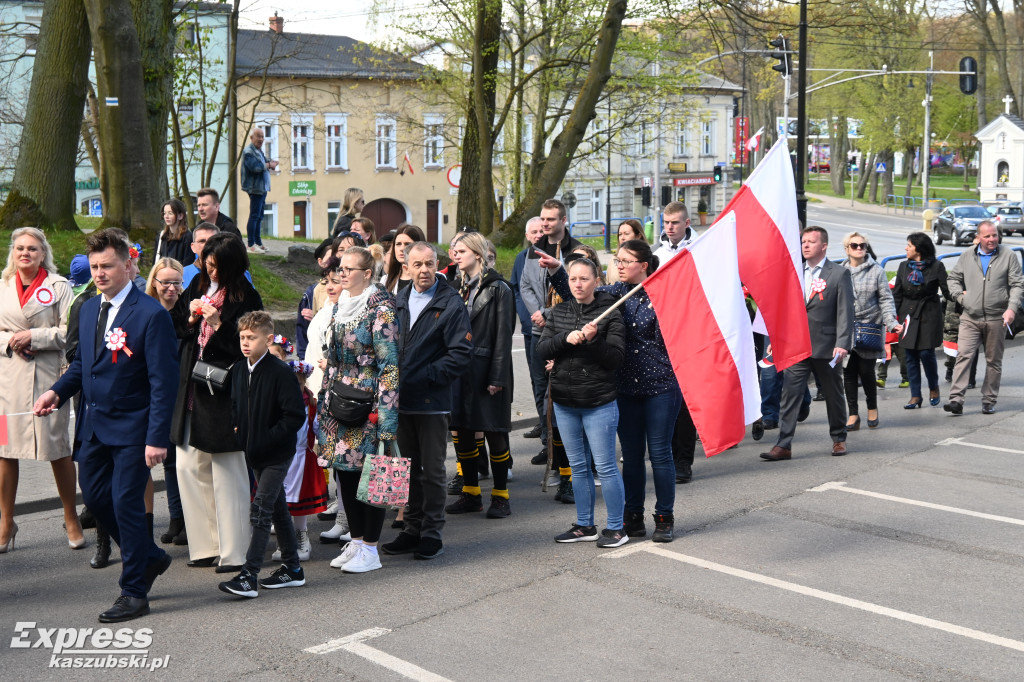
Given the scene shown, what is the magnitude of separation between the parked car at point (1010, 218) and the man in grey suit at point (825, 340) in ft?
155

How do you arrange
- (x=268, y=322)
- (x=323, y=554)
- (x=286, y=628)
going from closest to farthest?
(x=286, y=628) < (x=268, y=322) < (x=323, y=554)

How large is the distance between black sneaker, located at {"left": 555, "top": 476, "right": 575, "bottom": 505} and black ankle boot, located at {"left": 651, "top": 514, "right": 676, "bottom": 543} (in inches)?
46.0

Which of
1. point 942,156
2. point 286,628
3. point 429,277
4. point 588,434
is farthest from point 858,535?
point 942,156

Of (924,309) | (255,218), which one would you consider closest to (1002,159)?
(255,218)

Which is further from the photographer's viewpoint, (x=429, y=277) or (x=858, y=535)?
(x=858, y=535)

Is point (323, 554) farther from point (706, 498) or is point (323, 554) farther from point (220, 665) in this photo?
point (706, 498)

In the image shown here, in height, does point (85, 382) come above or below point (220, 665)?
above

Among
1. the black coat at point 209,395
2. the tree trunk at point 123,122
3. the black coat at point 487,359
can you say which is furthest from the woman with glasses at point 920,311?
the tree trunk at point 123,122

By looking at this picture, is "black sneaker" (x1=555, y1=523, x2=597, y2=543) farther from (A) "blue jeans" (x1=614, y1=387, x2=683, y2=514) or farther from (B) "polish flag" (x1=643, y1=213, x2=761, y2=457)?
(B) "polish flag" (x1=643, y1=213, x2=761, y2=457)

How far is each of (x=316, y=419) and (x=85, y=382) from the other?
141 centimetres

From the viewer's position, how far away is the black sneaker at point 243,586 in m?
6.35

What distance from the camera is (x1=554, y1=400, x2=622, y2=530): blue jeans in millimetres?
7242

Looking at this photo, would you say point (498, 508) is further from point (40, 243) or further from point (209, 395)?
point (40, 243)

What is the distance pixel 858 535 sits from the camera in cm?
782
